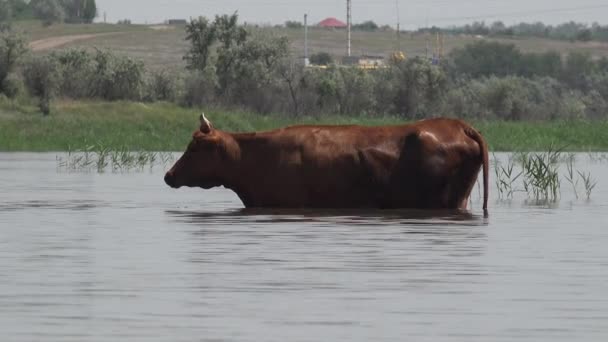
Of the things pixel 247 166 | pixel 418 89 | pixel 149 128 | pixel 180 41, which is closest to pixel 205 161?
pixel 247 166

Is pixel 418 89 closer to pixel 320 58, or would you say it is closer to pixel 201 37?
pixel 201 37

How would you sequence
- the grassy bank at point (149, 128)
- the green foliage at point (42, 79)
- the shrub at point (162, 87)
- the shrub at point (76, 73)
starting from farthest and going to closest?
the shrub at point (162, 87), the shrub at point (76, 73), the green foliage at point (42, 79), the grassy bank at point (149, 128)

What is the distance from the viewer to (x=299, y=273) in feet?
46.7

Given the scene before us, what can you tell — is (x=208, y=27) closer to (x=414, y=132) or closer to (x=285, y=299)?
(x=414, y=132)

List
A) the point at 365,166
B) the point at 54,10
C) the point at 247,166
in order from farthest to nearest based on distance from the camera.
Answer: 1. the point at 54,10
2. the point at 247,166
3. the point at 365,166

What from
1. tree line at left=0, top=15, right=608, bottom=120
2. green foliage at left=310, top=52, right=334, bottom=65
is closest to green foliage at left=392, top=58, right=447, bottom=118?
tree line at left=0, top=15, right=608, bottom=120

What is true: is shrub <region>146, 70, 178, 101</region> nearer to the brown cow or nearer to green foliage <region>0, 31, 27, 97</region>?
green foliage <region>0, 31, 27, 97</region>

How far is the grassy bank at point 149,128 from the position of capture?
47406 millimetres

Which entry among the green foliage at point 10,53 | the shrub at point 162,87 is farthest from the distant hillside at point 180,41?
the green foliage at point 10,53

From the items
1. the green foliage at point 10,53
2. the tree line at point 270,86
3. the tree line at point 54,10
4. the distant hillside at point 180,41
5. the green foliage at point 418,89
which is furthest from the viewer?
the tree line at point 54,10

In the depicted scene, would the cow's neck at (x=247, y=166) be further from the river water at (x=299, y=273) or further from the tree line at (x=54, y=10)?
the tree line at (x=54, y=10)

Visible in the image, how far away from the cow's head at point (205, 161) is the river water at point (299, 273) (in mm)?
385

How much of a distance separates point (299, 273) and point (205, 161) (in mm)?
7478

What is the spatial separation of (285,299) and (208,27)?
242 feet
